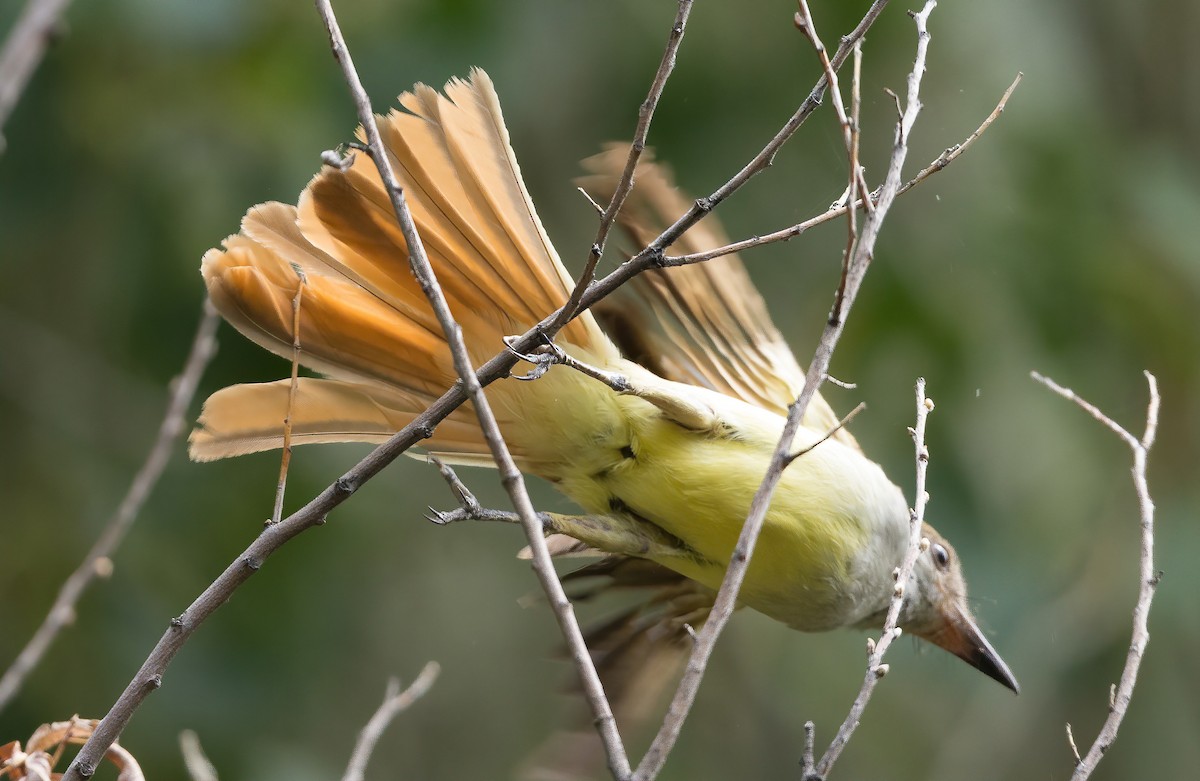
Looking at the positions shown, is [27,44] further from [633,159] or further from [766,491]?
[766,491]

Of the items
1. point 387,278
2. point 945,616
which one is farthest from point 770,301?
point 387,278

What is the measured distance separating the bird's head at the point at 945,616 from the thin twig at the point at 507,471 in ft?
5.91

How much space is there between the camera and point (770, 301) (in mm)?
5566

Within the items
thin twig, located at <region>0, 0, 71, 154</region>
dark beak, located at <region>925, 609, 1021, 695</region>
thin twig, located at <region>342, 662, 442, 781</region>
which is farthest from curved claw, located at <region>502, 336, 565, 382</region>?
dark beak, located at <region>925, 609, 1021, 695</region>

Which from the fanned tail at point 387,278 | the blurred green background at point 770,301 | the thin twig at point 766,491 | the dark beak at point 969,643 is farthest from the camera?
the blurred green background at point 770,301

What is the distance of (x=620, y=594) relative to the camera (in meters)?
3.49

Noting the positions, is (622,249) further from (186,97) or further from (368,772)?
(368,772)

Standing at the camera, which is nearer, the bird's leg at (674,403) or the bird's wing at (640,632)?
the bird's leg at (674,403)

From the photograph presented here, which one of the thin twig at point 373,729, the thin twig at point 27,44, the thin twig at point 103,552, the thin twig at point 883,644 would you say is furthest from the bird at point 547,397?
the thin twig at point 27,44

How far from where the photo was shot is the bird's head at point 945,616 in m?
3.26

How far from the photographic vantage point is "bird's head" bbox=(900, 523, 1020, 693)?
10.7ft

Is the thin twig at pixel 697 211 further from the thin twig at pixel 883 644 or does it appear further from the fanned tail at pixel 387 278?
the fanned tail at pixel 387 278

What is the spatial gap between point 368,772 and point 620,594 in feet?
12.5

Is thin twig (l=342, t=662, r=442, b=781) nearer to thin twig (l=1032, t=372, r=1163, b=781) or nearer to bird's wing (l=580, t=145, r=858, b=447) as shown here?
thin twig (l=1032, t=372, r=1163, b=781)
